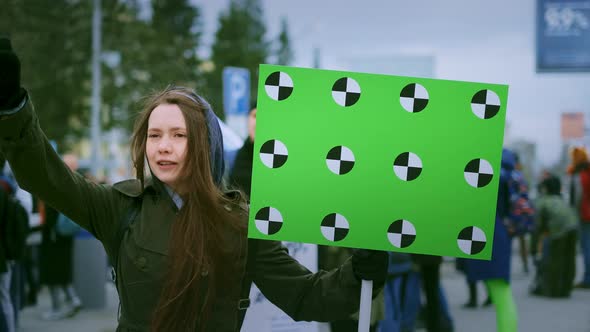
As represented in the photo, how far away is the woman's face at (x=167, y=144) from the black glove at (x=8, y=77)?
1.62 feet

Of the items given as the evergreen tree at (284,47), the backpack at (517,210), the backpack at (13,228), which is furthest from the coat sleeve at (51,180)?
the evergreen tree at (284,47)

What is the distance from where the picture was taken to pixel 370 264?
2.40m

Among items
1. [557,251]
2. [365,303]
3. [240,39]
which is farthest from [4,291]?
[240,39]

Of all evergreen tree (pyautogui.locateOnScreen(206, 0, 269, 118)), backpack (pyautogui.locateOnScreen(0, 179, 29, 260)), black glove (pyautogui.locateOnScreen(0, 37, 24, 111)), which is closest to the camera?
black glove (pyautogui.locateOnScreen(0, 37, 24, 111))

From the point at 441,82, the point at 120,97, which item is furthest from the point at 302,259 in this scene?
the point at 120,97

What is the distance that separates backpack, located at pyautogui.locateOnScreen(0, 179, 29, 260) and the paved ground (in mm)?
1867

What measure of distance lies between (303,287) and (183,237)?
0.46 meters

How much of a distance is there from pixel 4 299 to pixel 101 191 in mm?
3948

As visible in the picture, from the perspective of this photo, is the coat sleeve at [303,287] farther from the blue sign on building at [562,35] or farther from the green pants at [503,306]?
the blue sign on building at [562,35]

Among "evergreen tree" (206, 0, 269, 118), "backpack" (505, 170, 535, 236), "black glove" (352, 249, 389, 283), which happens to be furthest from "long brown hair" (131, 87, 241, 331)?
"evergreen tree" (206, 0, 269, 118)

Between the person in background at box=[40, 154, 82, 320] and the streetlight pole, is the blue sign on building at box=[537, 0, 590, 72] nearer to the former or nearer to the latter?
the person in background at box=[40, 154, 82, 320]

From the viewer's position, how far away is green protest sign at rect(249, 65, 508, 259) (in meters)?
2.39

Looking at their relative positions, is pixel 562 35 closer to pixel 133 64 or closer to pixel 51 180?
pixel 51 180

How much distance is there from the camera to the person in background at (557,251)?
1030 centimetres
